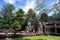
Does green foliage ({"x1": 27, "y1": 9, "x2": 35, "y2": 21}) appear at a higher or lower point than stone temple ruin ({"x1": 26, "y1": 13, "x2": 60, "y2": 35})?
higher

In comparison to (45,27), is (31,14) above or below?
above

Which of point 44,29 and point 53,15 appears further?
point 53,15

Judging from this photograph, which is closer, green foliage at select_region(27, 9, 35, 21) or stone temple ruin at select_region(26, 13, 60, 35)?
stone temple ruin at select_region(26, 13, 60, 35)

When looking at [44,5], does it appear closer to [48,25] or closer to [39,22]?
[48,25]

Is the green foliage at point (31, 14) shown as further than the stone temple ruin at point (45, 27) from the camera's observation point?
Yes

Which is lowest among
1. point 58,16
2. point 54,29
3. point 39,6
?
point 54,29

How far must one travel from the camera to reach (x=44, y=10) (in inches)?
2776

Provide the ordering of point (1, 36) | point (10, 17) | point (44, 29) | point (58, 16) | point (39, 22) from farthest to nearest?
point (58, 16) → point (44, 29) → point (39, 22) → point (10, 17) → point (1, 36)

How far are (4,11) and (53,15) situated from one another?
26821 millimetres

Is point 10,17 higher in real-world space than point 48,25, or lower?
higher

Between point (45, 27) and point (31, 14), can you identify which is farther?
point (31, 14)

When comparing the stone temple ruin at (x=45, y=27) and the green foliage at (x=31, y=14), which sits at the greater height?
the green foliage at (x=31, y=14)

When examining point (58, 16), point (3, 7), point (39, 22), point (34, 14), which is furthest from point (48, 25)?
point (3, 7)

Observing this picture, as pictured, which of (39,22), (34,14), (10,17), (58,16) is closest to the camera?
(10,17)
